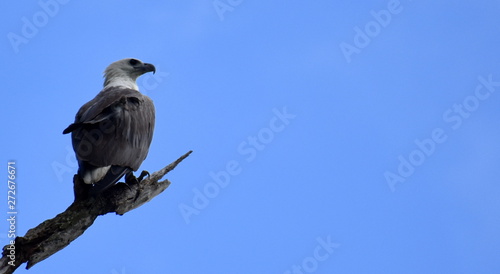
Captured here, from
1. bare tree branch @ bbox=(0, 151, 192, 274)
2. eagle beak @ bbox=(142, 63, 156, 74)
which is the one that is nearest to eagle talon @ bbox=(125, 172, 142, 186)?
bare tree branch @ bbox=(0, 151, 192, 274)

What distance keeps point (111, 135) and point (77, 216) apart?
48.6 inches

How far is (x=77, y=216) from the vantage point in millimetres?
6762

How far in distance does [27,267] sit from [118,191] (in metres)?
1.37

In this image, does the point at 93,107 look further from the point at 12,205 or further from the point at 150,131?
the point at 12,205

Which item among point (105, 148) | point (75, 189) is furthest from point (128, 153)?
point (75, 189)

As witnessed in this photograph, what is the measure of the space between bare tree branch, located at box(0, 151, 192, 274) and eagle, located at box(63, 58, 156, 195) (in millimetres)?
158

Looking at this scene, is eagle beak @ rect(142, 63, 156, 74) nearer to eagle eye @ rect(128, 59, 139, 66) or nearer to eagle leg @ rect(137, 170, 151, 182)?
eagle eye @ rect(128, 59, 139, 66)

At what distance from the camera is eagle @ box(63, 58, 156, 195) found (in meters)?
7.13

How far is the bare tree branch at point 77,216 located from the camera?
Answer: 6242 millimetres

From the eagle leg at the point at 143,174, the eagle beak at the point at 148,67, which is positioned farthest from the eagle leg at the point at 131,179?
the eagle beak at the point at 148,67

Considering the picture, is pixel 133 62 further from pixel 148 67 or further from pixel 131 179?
pixel 131 179

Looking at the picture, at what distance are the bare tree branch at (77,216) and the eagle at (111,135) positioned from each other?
16cm

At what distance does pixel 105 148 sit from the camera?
732cm

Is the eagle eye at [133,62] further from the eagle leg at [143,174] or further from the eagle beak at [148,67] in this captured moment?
the eagle leg at [143,174]
